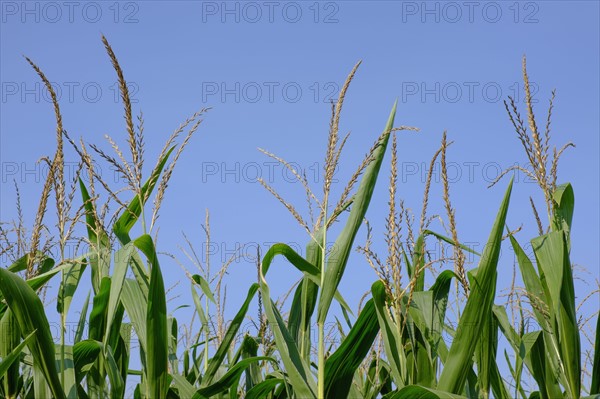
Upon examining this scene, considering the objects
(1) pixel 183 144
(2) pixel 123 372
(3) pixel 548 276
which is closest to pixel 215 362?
(2) pixel 123 372

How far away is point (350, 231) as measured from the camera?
214cm

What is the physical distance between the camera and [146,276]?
2.20 meters

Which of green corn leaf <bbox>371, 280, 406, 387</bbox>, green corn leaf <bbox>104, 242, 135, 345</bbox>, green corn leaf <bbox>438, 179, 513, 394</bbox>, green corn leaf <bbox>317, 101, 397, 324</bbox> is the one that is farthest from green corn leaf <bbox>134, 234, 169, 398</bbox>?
green corn leaf <bbox>438, 179, 513, 394</bbox>

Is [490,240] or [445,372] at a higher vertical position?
[490,240]

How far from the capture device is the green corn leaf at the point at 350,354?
7.18ft

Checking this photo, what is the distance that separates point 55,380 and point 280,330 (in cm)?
71

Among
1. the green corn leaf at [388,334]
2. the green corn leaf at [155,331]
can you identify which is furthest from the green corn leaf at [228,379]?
the green corn leaf at [388,334]

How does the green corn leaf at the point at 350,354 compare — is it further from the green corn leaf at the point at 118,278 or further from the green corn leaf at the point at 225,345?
the green corn leaf at the point at 118,278

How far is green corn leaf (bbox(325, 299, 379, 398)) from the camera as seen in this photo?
2188 millimetres

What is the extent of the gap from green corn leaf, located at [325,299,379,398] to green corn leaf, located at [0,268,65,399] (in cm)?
85

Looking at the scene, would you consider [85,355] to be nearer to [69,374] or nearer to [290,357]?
[69,374]

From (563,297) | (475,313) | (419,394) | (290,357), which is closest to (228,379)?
(290,357)

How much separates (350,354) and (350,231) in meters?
0.41

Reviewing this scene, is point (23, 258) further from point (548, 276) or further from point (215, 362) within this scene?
point (548, 276)
